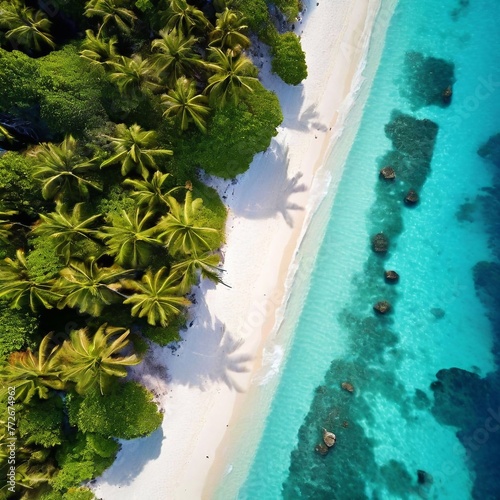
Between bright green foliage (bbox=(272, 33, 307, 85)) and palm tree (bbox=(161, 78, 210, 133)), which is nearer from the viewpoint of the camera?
palm tree (bbox=(161, 78, 210, 133))

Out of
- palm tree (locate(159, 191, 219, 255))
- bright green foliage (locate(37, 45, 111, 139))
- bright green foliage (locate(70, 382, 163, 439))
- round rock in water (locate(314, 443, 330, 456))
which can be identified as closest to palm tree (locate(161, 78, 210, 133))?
bright green foliage (locate(37, 45, 111, 139))

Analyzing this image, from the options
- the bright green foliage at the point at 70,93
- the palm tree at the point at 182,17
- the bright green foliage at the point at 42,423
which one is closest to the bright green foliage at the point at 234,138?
the palm tree at the point at 182,17

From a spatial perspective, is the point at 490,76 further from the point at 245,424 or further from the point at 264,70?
the point at 245,424

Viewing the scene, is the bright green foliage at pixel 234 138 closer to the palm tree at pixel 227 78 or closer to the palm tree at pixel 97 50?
the palm tree at pixel 227 78

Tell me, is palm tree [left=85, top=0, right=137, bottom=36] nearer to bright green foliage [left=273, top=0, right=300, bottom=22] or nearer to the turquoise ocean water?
bright green foliage [left=273, top=0, right=300, bottom=22]

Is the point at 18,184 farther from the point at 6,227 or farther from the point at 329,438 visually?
the point at 329,438

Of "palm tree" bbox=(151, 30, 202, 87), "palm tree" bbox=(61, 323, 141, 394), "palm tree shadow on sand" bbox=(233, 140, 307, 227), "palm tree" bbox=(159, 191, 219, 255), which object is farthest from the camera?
"palm tree shadow on sand" bbox=(233, 140, 307, 227)
